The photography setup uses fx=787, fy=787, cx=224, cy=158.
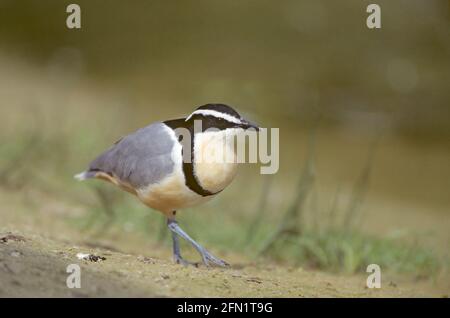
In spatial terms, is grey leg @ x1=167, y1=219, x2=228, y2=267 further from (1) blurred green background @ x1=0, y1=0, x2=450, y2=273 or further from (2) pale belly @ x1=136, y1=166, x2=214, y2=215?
(1) blurred green background @ x1=0, y1=0, x2=450, y2=273

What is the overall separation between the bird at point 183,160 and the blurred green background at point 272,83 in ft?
8.65

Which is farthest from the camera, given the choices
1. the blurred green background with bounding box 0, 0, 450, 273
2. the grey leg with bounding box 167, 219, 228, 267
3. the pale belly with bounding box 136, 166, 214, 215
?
the blurred green background with bounding box 0, 0, 450, 273

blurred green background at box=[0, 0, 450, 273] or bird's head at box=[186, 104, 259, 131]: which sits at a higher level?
blurred green background at box=[0, 0, 450, 273]

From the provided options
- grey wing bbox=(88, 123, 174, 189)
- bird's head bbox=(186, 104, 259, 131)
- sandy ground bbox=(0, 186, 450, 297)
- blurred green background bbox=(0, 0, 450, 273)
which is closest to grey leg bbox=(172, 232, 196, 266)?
sandy ground bbox=(0, 186, 450, 297)

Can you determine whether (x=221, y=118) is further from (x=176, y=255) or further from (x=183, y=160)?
(x=176, y=255)

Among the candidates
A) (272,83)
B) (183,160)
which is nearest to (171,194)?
(183,160)

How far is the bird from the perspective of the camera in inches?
146

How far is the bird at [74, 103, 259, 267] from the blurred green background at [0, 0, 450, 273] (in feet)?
8.65

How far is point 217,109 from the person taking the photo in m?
3.71

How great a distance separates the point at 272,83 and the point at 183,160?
757cm

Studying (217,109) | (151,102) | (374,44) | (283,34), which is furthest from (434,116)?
(217,109)
